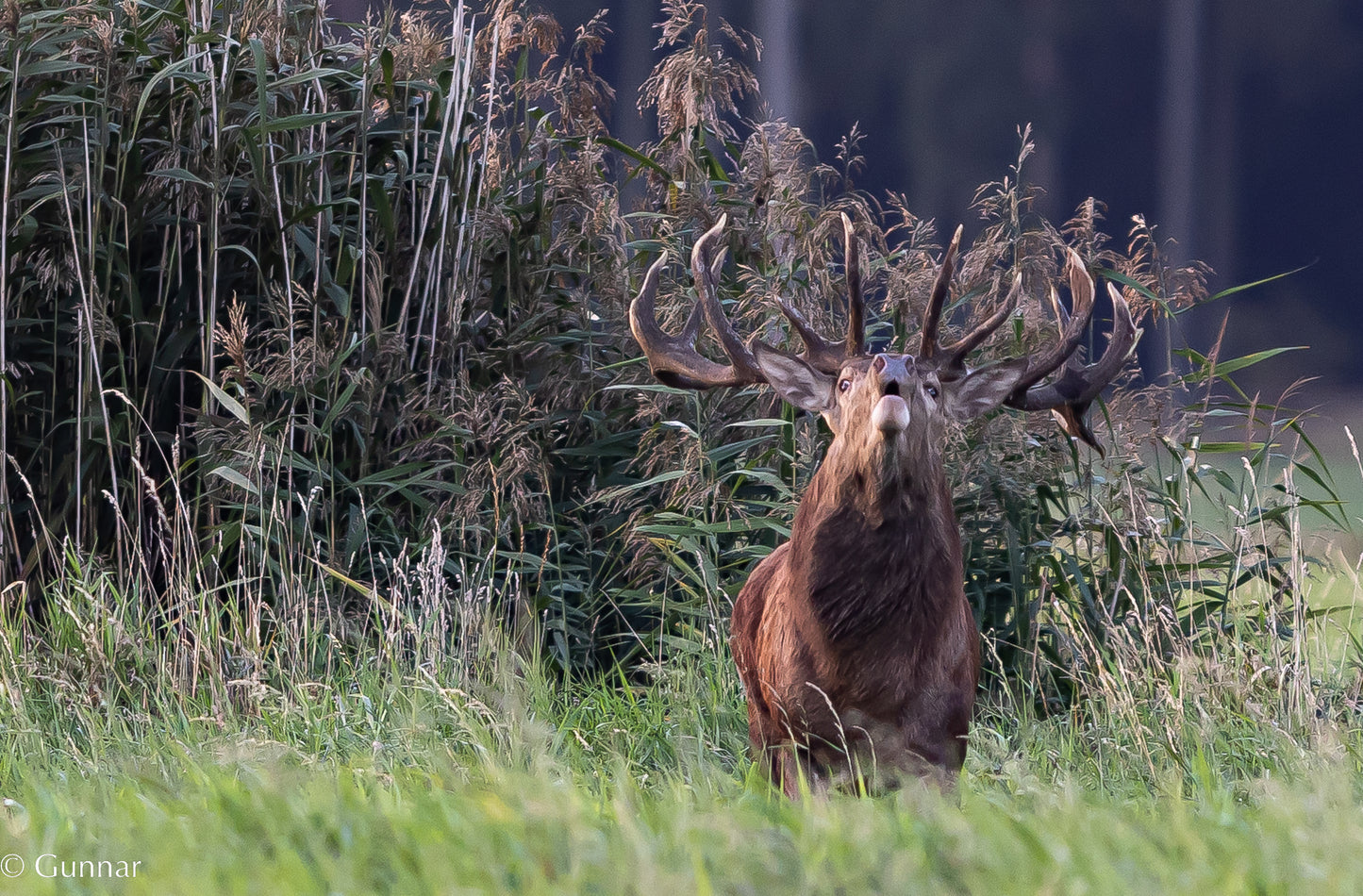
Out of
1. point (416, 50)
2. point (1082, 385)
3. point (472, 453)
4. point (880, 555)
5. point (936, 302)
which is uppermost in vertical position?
point (416, 50)

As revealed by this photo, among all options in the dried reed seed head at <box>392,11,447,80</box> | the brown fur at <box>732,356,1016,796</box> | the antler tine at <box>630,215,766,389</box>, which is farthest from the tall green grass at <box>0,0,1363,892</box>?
the antler tine at <box>630,215,766,389</box>

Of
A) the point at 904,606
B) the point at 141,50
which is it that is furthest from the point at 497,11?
the point at 904,606

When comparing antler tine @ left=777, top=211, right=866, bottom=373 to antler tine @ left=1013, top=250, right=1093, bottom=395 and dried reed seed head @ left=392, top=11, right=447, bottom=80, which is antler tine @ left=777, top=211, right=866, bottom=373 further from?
dried reed seed head @ left=392, top=11, right=447, bottom=80

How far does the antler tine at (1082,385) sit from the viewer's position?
3.67 metres

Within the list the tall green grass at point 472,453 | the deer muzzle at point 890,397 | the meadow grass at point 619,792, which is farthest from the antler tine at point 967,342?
the meadow grass at point 619,792

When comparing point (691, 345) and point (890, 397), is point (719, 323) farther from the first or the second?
point (890, 397)

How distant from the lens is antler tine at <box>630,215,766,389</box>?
3600 mm

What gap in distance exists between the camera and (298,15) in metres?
4.96

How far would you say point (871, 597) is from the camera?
312 centimetres

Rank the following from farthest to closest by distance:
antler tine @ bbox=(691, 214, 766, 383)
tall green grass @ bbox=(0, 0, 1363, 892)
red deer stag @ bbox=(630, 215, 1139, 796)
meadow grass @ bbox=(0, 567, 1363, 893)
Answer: tall green grass @ bbox=(0, 0, 1363, 892)
antler tine @ bbox=(691, 214, 766, 383)
red deer stag @ bbox=(630, 215, 1139, 796)
meadow grass @ bbox=(0, 567, 1363, 893)

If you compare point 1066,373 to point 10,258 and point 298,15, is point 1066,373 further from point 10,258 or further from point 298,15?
point 10,258

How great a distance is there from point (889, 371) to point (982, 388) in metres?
0.55

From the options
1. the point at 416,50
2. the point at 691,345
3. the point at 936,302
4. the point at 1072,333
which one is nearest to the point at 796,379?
the point at 936,302

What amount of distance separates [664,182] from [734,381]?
164cm
